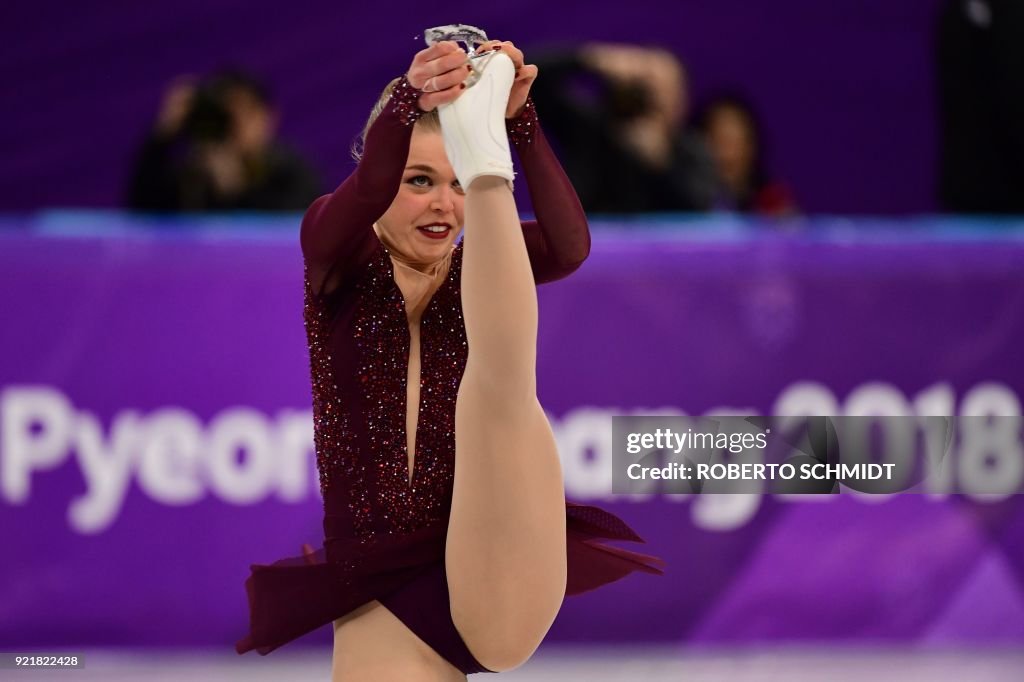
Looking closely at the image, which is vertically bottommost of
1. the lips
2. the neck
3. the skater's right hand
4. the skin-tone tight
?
the skin-tone tight

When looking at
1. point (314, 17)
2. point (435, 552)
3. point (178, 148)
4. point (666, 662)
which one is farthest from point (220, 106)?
point (435, 552)

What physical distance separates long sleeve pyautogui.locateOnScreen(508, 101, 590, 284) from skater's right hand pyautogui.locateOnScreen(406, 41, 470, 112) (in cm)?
24

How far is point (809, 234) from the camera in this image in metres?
4.32

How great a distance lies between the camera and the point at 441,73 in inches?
83.0

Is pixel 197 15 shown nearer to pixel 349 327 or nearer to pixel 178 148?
pixel 178 148

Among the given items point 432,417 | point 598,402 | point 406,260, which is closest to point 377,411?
point 432,417

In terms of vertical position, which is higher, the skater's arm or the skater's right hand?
the skater's right hand

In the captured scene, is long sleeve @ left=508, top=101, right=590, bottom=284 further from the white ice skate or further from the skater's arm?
the white ice skate

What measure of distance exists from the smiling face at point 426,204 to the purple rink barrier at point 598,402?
1.66m

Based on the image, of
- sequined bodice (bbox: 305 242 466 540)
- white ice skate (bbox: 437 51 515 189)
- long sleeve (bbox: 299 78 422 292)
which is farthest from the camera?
sequined bodice (bbox: 305 242 466 540)

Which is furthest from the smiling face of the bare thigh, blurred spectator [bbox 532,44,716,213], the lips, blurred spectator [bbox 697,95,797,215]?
blurred spectator [bbox 697,95,797,215]

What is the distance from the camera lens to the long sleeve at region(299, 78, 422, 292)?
219 centimetres

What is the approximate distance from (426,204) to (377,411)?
1.23ft

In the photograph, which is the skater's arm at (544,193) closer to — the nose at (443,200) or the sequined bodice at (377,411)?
the nose at (443,200)
